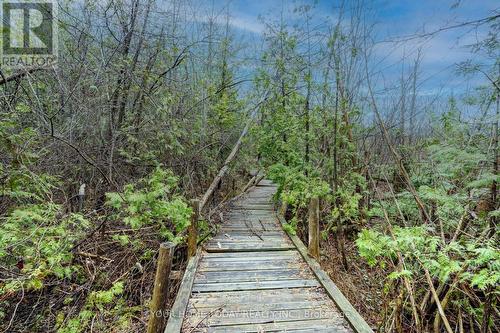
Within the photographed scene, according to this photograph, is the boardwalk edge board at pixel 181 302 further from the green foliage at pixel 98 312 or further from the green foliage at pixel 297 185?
the green foliage at pixel 297 185

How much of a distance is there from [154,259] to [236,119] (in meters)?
5.86

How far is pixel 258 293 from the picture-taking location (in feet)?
12.3

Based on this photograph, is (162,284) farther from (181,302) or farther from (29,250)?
(29,250)

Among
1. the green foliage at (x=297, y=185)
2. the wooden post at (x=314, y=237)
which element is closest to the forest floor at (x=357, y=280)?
the wooden post at (x=314, y=237)

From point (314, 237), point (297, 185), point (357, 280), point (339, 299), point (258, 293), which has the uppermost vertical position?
point (297, 185)

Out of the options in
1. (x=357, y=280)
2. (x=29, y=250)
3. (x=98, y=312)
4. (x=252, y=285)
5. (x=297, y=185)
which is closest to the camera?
(x=29, y=250)

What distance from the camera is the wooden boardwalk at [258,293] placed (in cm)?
305

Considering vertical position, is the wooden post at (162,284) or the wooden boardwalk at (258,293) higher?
the wooden post at (162,284)

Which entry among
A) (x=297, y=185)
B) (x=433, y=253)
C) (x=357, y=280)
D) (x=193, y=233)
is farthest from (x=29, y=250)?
(x=357, y=280)

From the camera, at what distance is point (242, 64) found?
9938mm

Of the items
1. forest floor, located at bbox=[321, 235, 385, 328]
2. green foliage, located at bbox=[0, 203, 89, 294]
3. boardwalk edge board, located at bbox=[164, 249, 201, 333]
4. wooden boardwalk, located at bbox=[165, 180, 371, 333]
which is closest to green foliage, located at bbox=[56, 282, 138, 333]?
green foliage, located at bbox=[0, 203, 89, 294]

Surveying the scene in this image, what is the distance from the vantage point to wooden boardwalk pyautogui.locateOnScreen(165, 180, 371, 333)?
3.05 meters

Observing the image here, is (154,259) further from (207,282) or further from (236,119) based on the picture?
(236,119)

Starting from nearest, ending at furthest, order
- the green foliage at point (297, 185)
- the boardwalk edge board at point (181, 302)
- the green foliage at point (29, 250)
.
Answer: the boardwalk edge board at point (181, 302)
the green foliage at point (29, 250)
the green foliage at point (297, 185)
